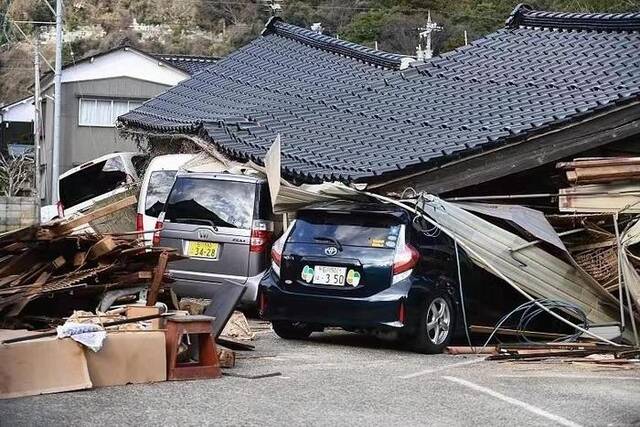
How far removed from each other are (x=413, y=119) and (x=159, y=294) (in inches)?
208

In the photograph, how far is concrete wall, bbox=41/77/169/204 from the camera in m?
43.0

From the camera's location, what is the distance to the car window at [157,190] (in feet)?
50.2

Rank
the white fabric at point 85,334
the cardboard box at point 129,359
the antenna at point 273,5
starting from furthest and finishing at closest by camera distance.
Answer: the antenna at point 273,5
the cardboard box at point 129,359
the white fabric at point 85,334

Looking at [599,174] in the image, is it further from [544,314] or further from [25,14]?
[25,14]

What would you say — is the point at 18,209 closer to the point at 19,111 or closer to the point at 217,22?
the point at 19,111

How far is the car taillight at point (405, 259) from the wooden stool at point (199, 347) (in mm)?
2448

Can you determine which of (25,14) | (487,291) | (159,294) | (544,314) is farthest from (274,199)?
(25,14)

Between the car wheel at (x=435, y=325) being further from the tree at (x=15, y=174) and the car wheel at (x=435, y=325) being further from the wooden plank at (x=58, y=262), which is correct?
the tree at (x=15, y=174)

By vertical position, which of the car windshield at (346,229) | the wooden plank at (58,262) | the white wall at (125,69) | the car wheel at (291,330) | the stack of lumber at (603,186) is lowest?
the car wheel at (291,330)

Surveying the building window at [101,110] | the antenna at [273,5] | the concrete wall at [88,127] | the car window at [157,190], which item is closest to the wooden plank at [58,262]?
the car window at [157,190]

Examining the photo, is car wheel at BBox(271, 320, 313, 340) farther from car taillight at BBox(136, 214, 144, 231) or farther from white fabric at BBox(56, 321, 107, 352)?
car taillight at BBox(136, 214, 144, 231)

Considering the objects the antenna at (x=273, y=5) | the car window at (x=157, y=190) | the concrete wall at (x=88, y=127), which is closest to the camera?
the car window at (x=157, y=190)

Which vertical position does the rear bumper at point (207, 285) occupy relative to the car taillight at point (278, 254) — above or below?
below

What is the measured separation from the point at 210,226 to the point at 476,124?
150 inches
